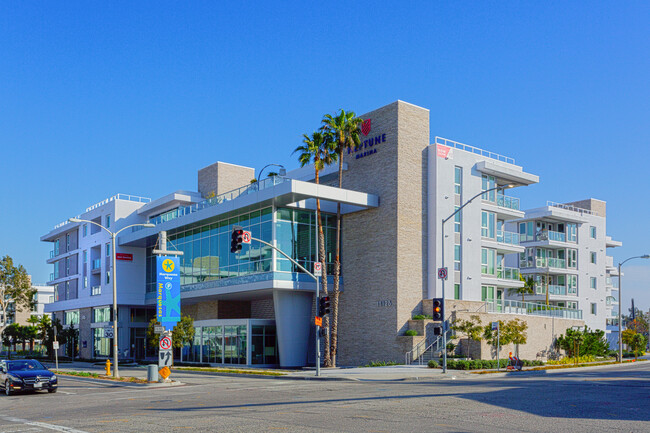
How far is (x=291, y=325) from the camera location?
45344 millimetres

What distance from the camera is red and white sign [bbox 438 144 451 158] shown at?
44.5 meters

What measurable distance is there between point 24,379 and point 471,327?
25.4 metres

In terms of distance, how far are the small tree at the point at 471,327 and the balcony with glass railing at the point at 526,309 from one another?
4.31m

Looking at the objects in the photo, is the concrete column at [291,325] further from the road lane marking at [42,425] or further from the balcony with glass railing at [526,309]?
the road lane marking at [42,425]

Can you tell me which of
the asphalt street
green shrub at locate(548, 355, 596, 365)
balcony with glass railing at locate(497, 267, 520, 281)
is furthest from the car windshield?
balcony with glass railing at locate(497, 267, 520, 281)

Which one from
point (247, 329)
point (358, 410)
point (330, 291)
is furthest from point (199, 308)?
point (358, 410)

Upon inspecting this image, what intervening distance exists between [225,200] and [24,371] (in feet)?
76.2

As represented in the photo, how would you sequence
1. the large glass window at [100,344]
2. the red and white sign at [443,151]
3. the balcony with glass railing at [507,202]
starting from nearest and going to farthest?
the red and white sign at [443,151] → the balcony with glass railing at [507,202] → the large glass window at [100,344]

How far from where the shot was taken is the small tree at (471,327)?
39.9 meters

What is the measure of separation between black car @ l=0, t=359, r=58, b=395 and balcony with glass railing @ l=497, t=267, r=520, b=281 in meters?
34.0

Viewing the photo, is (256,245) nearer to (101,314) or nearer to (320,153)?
(320,153)

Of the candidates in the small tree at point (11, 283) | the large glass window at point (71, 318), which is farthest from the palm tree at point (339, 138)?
the small tree at point (11, 283)

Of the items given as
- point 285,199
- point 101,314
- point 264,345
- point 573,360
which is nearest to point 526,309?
point 573,360

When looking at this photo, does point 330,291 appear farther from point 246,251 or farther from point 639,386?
point 639,386
